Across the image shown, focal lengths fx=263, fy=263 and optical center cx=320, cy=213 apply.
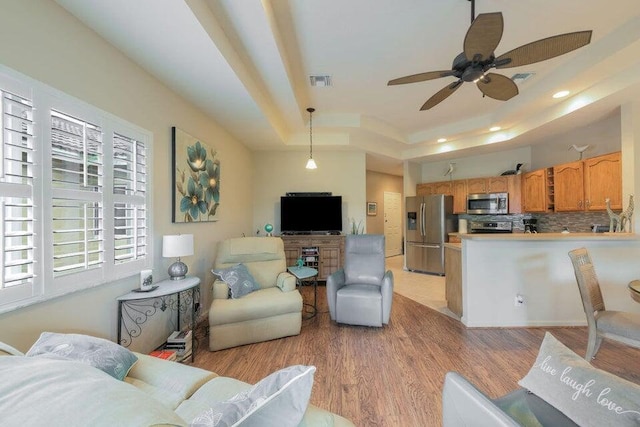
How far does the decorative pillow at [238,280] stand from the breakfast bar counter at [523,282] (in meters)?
2.48

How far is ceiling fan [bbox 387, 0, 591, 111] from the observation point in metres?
1.60

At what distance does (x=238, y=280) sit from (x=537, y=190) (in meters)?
5.06

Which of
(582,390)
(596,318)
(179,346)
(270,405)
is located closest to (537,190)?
(596,318)

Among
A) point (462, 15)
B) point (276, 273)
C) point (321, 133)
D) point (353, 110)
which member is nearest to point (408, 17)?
point (462, 15)

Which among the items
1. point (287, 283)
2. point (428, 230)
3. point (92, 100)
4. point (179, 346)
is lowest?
point (179, 346)

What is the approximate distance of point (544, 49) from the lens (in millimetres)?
1819

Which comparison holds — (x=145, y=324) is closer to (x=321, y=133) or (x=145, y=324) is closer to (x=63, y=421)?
(x=63, y=421)

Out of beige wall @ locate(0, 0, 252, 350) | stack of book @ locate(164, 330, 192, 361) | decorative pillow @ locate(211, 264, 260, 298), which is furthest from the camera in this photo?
decorative pillow @ locate(211, 264, 260, 298)

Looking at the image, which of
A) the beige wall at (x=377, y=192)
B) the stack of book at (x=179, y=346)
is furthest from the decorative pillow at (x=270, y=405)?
the beige wall at (x=377, y=192)

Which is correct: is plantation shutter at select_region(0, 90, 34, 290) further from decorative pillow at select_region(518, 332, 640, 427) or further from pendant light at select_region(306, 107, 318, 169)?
pendant light at select_region(306, 107, 318, 169)

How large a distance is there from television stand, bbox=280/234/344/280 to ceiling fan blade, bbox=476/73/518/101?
122 inches

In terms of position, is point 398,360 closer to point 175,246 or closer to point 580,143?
point 175,246

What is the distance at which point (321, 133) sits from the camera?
4.71 meters

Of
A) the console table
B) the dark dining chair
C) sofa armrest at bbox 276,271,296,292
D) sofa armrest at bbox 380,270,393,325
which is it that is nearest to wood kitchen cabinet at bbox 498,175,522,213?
the dark dining chair
